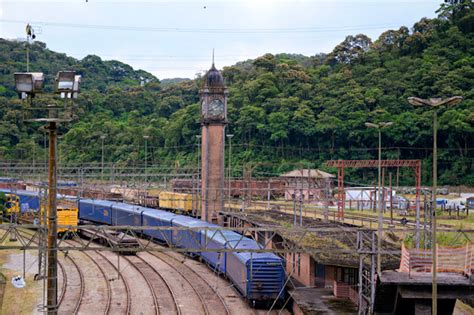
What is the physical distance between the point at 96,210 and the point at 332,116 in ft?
78.8

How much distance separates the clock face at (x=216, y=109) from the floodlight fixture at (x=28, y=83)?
2379 cm

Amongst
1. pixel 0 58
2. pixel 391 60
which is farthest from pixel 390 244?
pixel 0 58

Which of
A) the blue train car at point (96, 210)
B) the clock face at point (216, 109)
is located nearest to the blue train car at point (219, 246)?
the clock face at point (216, 109)

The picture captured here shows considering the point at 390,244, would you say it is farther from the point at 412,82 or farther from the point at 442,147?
the point at 412,82

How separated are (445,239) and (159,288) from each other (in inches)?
480

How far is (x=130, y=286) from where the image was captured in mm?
25734

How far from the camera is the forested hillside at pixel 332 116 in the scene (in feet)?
168

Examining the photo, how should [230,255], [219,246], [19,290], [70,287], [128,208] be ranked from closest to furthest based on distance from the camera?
[230,255]
[19,290]
[70,287]
[219,246]
[128,208]

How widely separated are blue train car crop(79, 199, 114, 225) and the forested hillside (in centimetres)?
892

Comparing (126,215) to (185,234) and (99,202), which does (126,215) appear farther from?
(185,234)

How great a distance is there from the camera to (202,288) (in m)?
25.2

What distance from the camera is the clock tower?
3712 cm

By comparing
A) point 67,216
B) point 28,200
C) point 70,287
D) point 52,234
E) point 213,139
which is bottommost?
point 70,287

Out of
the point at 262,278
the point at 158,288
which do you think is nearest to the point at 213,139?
the point at 158,288
